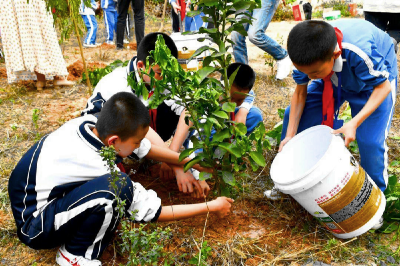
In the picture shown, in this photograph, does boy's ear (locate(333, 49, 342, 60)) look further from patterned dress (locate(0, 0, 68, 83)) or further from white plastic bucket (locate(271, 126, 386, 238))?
patterned dress (locate(0, 0, 68, 83))

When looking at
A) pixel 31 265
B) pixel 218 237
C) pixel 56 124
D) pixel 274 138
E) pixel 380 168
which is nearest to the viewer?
pixel 31 265

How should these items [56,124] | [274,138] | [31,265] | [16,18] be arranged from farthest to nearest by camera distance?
[16,18] < [56,124] < [274,138] < [31,265]

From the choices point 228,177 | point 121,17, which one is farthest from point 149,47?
point 121,17

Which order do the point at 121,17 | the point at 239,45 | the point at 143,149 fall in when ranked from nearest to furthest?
1. the point at 143,149
2. the point at 239,45
3. the point at 121,17

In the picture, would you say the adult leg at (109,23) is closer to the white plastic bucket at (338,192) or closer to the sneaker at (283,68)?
the sneaker at (283,68)

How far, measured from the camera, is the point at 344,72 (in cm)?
209

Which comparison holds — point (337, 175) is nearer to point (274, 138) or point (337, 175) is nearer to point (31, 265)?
point (274, 138)

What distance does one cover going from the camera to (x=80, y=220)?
162cm

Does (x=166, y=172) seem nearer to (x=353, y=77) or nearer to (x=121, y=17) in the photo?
(x=353, y=77)

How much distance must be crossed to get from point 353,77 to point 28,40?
3398 millimetres

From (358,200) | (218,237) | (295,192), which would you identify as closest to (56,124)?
(218,237)

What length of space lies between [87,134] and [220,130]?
2.05ft

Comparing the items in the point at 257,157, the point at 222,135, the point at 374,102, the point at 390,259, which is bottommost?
the point at 390,259

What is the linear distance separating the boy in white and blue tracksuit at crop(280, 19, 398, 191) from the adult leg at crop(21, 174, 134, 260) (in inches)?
43.3
